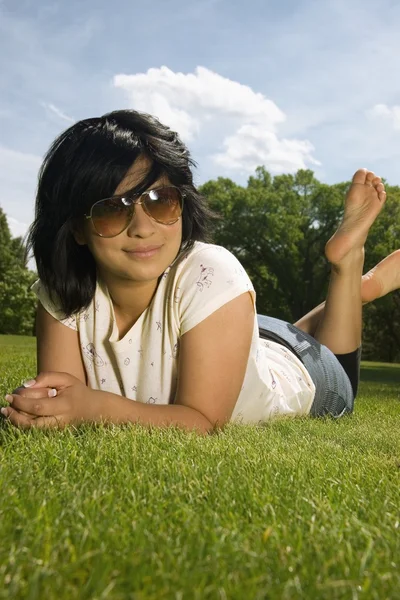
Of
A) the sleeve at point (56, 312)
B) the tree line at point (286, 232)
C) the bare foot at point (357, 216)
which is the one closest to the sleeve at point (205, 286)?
the sleeve at point (56, 312)

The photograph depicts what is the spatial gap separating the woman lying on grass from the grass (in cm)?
22

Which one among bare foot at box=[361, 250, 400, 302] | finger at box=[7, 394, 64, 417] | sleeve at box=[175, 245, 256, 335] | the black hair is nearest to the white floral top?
sleeve at box=[175, 245, 256, 335]

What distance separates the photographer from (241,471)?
2.25 meters

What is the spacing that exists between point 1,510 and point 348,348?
3744 mm

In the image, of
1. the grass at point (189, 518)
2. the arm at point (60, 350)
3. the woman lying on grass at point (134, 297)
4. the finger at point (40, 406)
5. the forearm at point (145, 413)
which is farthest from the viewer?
the arm at point (60, 350)

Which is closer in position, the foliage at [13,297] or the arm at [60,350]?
the arm at [60,350]

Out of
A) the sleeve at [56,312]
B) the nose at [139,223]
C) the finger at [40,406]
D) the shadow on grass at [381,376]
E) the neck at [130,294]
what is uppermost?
the nose at [139,223]

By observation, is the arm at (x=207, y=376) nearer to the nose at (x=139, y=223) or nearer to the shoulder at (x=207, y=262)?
the shoulder at (x=207, y=262)

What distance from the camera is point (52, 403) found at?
2830 mm

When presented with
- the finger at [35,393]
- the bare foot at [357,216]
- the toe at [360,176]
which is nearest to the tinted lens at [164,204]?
the finger at [35,393]

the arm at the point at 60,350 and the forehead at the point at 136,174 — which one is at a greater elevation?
the forehead at the point at 136,174

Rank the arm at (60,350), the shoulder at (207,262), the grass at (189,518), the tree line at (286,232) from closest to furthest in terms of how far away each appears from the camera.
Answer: the grass at (189,518), the shoulder at (207,262), the arm at (60,350), the tree line at (286,232)

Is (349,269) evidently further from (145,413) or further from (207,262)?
(145,413)

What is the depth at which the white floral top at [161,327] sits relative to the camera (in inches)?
130
